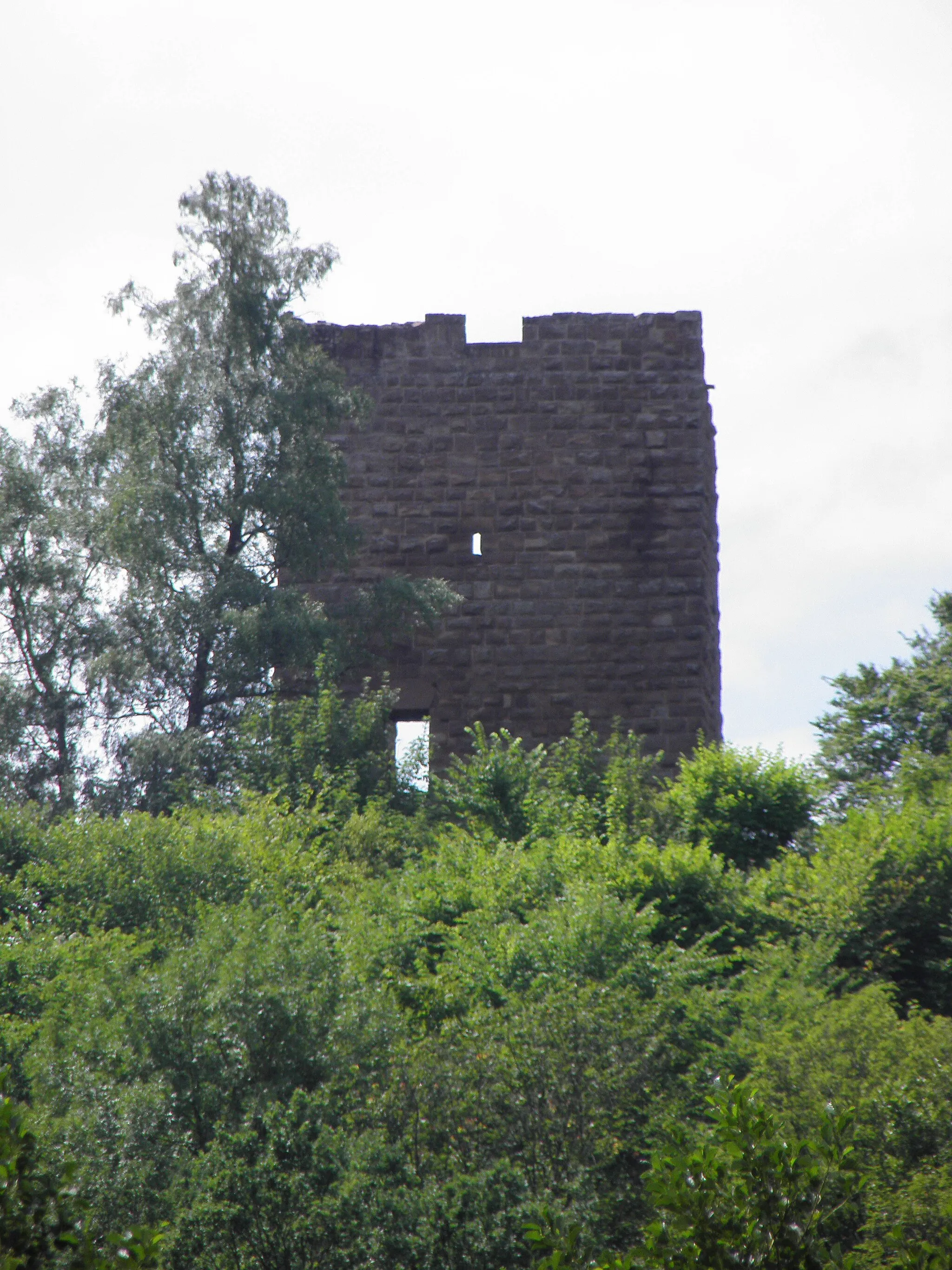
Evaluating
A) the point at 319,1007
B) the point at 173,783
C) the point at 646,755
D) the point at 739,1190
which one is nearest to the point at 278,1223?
the point at 319,1007

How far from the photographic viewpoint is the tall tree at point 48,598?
14.1 meters

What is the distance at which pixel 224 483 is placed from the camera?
47.2 ft

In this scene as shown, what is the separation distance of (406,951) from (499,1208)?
2890mm

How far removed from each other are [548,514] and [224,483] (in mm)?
3457

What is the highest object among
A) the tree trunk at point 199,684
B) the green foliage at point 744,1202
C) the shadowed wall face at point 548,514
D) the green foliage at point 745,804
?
the shadowed wall face at point 548,514

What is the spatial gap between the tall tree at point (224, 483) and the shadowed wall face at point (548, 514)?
1203 millimetres

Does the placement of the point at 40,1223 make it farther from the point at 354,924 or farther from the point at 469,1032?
the point at 354,924

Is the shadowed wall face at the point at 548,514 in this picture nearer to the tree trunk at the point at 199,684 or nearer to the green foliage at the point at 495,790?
the green foliage at the point at 495,790

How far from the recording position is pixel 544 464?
16.1 metres

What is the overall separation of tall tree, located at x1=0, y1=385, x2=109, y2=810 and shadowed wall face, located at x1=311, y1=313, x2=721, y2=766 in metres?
2.61

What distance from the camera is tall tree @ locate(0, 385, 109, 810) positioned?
14.1 meters

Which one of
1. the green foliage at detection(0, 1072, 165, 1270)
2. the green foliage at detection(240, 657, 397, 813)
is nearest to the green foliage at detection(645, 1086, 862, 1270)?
the green foliage at detection(0, 1072, 165, 1270)

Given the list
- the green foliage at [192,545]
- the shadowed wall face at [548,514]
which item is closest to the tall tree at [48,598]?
the green foliage at [192,545]

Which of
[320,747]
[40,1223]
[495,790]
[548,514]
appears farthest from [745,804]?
[40,1223]
